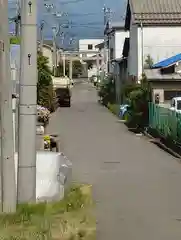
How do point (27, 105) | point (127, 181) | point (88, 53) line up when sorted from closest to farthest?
point (27, 105)
point (127, 181)
point (88, 53)

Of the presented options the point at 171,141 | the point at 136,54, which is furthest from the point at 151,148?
the point at 136,54

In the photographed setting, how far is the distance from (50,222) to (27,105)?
1.95 meters

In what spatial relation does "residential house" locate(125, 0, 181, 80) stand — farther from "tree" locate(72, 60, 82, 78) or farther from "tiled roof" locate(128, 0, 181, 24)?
"tree" locate(72, 60, 82, 78)

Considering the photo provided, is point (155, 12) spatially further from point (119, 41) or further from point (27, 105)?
point (27, 105)

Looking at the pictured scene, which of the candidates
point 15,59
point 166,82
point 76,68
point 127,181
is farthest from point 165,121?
point 76,68

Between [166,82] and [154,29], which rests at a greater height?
[154,29]

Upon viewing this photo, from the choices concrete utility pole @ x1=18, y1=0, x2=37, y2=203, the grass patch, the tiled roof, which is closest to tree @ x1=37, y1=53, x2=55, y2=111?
the tiled roof

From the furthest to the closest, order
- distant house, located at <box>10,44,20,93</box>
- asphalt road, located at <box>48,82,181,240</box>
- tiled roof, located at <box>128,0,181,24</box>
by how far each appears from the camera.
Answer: tiled roof, located at <box>128,0,181,24</box> < distant house, located at <box>10,44,20,93</box> < asphalt road, located at <box>48,82,181,240</box>

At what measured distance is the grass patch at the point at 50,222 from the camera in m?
8.73

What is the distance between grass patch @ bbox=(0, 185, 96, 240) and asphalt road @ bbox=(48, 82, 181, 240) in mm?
528

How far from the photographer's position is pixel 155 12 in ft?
160

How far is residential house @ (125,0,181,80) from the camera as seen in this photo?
4828 centimetres

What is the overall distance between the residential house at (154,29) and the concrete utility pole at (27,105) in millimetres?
37437

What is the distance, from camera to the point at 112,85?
219ft
